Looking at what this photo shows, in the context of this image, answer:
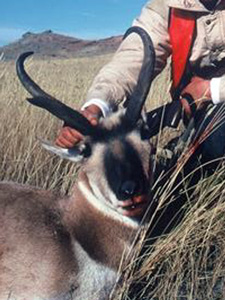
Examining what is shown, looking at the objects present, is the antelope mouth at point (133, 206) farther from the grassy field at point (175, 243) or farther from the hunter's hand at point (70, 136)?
the hunter's hand at point (70, 136)

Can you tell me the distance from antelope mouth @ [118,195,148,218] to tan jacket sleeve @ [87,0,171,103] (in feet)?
2.95

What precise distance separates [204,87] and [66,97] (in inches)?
105

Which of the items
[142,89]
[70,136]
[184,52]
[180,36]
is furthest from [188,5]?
[70,136]

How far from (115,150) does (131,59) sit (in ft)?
4.37

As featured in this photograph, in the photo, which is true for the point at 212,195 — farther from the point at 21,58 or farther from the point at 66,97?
the point at 66,97

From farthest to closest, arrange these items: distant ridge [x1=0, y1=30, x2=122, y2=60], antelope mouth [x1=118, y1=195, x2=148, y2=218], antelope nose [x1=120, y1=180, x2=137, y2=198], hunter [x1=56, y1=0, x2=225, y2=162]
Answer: distant ridge [x1=0, y1=30, x2=122, y2=60]
hunter [x1=56, y1=0, x2=225, y2=162]
antelope mouth [x1=118, y1=195, x2=148, y2=218]
antelope nose [x1=120, y1=180, x2=137, y2=198]

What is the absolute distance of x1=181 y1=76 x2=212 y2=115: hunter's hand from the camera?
15.9 feet

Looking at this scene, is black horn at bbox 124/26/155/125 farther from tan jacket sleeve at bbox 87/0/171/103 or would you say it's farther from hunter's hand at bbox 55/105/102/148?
tan jacket sleeve at bbox 87/0/171/103

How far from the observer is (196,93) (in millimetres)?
5012

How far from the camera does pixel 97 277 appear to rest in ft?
12.5

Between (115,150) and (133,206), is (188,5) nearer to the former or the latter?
(115,150)

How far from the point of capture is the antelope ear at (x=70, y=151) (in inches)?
152

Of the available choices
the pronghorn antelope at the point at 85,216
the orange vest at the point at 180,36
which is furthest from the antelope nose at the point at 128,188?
the orange vest at the point at 180,36

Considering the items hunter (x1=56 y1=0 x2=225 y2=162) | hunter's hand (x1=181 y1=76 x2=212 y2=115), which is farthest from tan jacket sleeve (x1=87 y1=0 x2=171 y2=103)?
hunter's hand (x1=181 y1=76 x2=212 y2=115)
